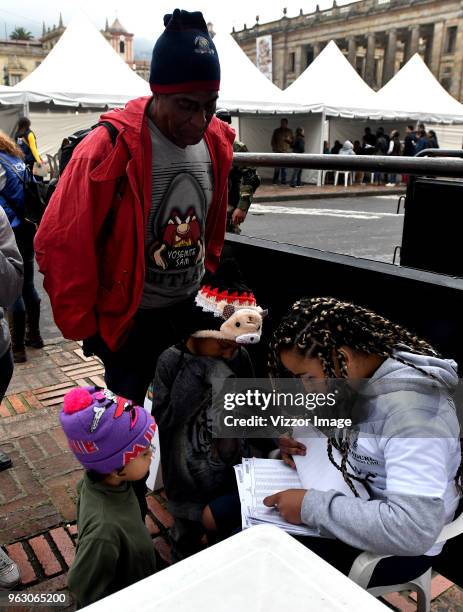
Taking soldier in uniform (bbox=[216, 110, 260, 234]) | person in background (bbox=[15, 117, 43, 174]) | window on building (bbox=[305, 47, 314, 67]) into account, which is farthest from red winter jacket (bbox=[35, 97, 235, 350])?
window on building (bbox=[305, 47, 314, 67])

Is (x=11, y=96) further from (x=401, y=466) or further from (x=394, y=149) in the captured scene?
(x=401, y=466)

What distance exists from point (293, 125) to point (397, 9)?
40979 millimetres

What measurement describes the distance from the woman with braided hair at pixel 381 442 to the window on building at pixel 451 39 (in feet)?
192

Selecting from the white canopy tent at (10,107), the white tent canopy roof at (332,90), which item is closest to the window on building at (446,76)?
the white tent canopy roof at (332,90)

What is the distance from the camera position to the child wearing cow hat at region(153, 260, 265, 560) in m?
2.19

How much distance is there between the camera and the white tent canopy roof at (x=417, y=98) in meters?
20.0

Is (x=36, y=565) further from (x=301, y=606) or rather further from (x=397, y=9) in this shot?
(x=397, y=9)

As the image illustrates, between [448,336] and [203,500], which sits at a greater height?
[448,336]

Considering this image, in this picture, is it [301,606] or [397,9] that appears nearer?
[301,606]

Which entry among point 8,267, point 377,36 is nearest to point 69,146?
point 8,267

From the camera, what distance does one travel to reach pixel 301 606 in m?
0.85

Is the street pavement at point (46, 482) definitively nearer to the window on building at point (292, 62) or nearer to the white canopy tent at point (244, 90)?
the white canopy tent at point (244, 90)

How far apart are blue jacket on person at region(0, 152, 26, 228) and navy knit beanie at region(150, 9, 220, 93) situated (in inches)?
78.1

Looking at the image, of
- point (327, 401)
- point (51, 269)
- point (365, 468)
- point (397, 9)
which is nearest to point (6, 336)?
point (51, 269)
